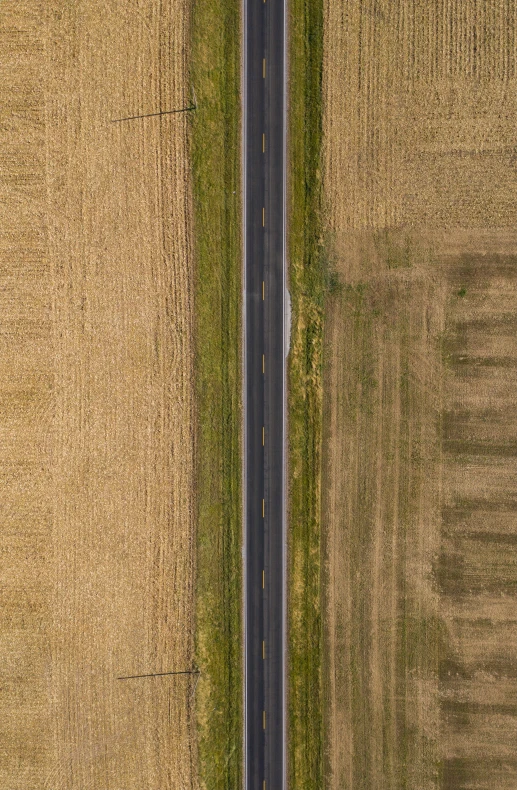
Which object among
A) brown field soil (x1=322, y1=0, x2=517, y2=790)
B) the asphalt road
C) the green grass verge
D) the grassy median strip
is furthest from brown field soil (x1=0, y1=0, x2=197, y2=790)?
brown field soil (x1=322, y1=0, x2=517, y2=790)

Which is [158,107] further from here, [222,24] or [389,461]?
[389,461]

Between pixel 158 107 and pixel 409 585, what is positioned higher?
pixel 158 107

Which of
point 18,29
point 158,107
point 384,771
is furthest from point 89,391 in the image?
point 384,771

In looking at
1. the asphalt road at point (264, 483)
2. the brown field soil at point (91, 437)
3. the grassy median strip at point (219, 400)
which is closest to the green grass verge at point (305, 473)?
the asphalt road at point (264, 483)

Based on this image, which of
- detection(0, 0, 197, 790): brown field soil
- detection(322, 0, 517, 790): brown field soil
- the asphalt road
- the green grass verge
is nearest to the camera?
detection(0, 0, 197, 790): brown field soil

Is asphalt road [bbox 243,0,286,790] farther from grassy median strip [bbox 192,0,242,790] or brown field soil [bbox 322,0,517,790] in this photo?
brown field soil [bbox 322,0,517,790]
